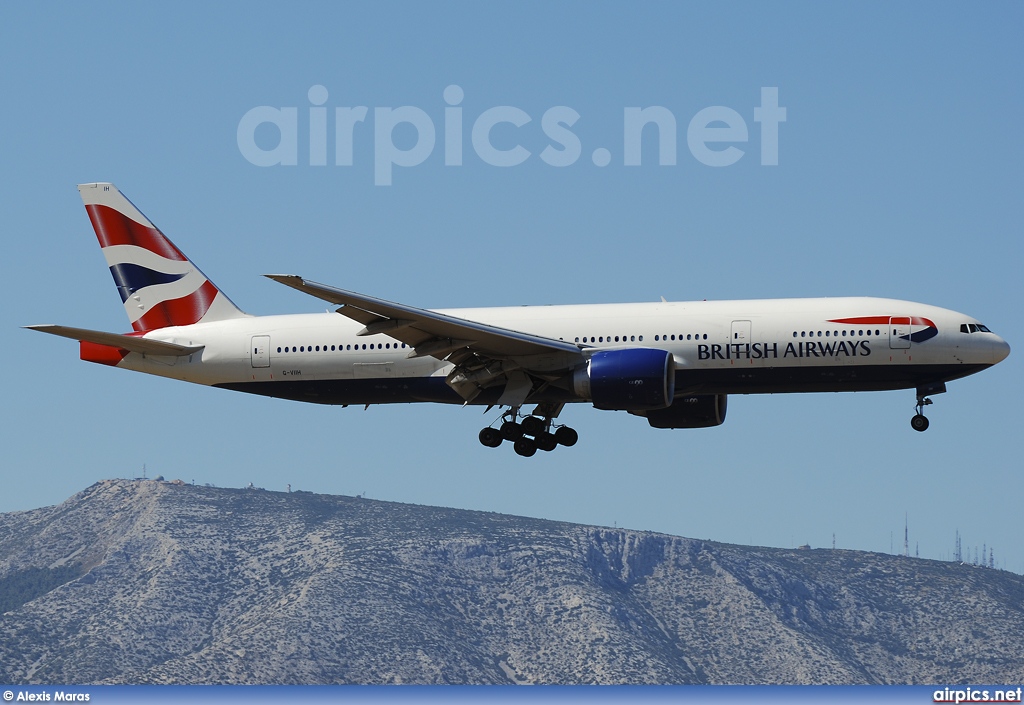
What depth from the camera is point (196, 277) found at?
61.4 metres

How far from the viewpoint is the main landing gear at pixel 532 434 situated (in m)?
55.9

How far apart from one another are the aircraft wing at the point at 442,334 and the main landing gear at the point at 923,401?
38.2ft

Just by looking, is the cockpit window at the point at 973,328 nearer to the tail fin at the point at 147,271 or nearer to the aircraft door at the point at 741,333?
the aircraft door at the point at 741,333

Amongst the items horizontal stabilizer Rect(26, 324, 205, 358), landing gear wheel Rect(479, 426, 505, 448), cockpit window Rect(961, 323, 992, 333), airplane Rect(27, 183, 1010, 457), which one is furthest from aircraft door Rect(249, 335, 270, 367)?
cockpit window Rect(961, 323, 992, 333)

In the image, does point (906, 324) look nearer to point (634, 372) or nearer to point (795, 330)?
point (795, 330)

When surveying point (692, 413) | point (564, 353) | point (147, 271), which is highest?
point (147, 271)

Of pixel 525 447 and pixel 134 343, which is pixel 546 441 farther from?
pixel 134 343

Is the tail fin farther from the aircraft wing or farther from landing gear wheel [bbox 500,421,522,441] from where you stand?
landing gear wheel [bbox 500,421,522,441]

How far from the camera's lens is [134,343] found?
185 ft

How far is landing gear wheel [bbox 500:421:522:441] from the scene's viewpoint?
183ft

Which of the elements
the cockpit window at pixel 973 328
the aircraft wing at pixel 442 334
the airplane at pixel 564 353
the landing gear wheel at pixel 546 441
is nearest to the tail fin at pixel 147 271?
the airplane at pixel 564 353

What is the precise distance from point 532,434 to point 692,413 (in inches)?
239

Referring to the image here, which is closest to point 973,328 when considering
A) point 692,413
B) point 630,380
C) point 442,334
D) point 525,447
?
point 692,413

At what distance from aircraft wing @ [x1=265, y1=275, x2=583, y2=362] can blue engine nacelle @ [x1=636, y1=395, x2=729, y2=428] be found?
20.9 ft
